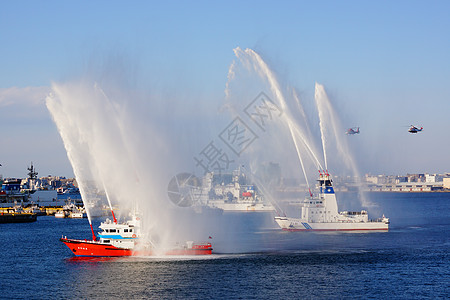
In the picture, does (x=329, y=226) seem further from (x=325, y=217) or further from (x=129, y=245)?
(x=129, y=245)

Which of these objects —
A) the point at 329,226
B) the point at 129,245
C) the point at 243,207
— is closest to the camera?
the point at 129,245

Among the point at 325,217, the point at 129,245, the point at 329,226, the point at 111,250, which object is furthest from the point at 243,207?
the point at 111,250

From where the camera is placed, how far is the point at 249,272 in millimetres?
50875

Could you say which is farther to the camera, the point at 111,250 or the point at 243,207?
the point at 243,207

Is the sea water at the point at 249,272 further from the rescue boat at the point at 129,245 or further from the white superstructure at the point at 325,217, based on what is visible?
the white superstructure at the point at 325,217

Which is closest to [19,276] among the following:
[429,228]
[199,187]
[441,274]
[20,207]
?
[441,274]

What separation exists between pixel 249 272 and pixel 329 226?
41150 millimetres

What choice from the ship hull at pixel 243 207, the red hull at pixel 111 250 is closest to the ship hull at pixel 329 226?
the red hull at pixel 111 250

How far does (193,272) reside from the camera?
50656mm

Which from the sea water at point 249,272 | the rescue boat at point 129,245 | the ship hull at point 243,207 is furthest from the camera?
the ship hull at point 243,207

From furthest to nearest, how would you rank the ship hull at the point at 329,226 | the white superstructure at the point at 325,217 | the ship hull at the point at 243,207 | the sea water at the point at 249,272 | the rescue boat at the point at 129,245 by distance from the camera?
the ship hull at the point at 243,207 → the ship hull at the point at 329,226 → the white superstructure at the point at 325,217 → the rescue boat at the point at 129,245 → the sea water at the point at 249,272

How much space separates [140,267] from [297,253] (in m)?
18.9

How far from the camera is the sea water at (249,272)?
4341 centimetres

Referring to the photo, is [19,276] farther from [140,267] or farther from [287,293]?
[287,293]
